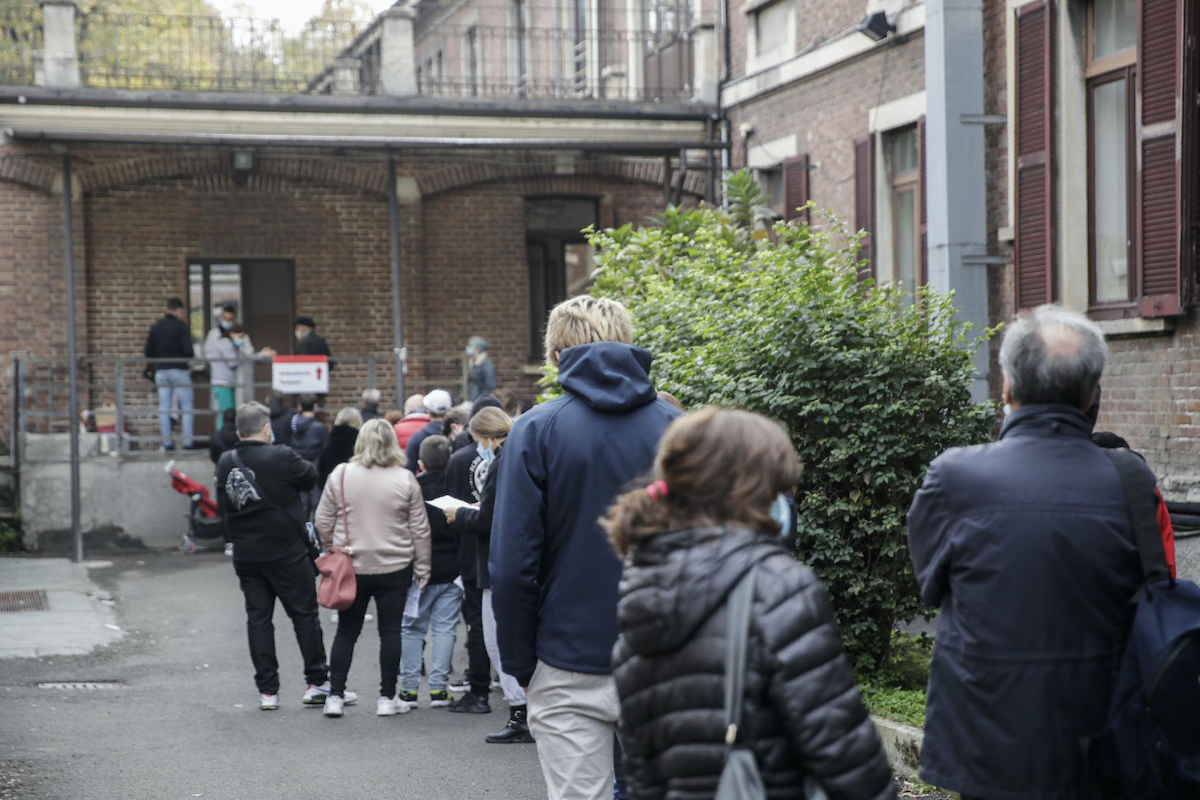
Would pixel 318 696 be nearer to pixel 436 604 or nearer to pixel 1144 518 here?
pixel 436 604

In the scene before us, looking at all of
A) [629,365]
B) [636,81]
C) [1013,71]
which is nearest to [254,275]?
[636,81]

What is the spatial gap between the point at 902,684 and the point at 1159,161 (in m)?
4.39

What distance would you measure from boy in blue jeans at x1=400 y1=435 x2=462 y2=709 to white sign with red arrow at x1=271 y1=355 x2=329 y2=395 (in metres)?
7.55

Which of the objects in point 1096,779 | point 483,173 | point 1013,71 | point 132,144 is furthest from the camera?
point 483,173

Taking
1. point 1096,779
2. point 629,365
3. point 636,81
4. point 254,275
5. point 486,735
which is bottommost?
point 486,735

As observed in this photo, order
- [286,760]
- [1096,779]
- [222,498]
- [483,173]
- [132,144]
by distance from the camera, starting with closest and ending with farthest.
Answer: [1096,779], [286,760], [222,498], [132,144], [483,173]

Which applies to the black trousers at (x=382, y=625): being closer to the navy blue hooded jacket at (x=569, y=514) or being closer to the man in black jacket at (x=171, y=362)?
the navy blue hooded jacket at (x=569, y=514)

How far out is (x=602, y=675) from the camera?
3.97 meters

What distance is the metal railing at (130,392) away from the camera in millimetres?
16750

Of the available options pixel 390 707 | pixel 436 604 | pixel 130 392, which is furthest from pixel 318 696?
pixel 130 392

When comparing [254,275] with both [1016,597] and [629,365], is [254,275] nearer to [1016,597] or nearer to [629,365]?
[629,365]

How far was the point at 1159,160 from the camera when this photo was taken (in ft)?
31.2

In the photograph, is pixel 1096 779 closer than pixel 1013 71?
Yes

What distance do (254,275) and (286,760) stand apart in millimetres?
13146
